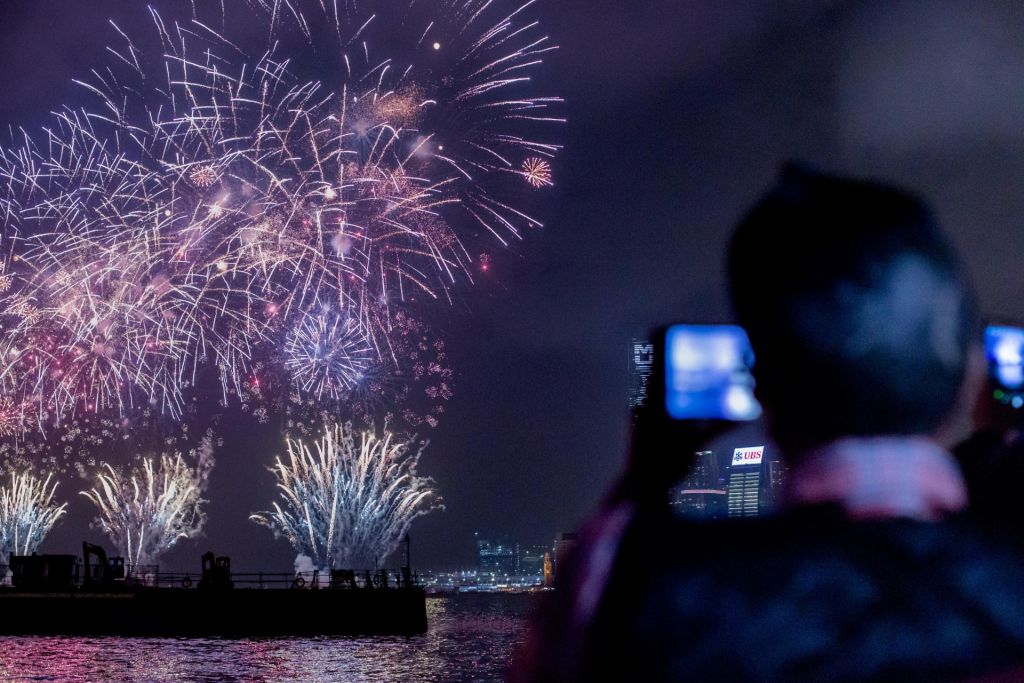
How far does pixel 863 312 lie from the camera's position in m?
1.57

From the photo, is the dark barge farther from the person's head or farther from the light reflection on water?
the person's head

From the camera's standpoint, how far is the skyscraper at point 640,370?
178 cm

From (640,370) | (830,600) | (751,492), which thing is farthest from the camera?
(751,492)

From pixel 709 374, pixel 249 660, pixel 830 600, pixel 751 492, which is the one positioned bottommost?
pixel 249 660

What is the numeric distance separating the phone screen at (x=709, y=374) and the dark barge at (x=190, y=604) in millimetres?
54488

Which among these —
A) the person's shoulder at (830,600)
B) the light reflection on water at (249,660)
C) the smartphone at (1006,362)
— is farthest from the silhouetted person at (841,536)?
the light reflection on water at (249,660)

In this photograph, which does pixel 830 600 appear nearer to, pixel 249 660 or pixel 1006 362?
pixel 1006 362

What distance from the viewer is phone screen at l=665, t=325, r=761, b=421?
1660mm

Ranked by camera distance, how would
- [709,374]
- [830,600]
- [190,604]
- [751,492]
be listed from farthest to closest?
1. [190,604]
2. [751,492]
3. [709,374]
4. [830,600]

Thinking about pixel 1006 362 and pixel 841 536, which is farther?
pixel 1006 362

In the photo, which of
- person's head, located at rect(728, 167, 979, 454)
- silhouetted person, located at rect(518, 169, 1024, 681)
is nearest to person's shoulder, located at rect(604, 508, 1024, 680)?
silhouetted person, located at rect(518, 169, 1024, 681)

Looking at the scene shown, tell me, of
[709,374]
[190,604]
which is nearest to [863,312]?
[709,374]

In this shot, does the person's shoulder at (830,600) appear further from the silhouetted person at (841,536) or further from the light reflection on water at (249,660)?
the light reflection on water at (249,660)

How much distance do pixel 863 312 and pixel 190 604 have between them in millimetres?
59775
